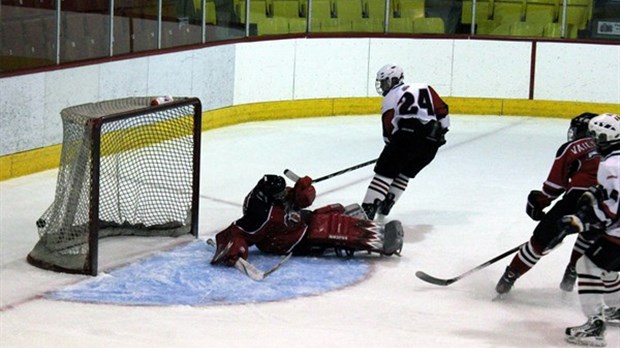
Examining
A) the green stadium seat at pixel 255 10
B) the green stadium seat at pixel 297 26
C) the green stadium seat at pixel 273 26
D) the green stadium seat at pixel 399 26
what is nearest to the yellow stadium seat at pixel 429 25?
the green stadium seat at pixel 399 26

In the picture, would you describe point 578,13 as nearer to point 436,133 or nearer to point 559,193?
point 436,133

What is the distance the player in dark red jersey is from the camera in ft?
18.8

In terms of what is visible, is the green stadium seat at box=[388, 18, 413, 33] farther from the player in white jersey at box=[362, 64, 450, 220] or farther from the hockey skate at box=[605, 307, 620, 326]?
the hockey skate at box=[605, 307, 620, 326]

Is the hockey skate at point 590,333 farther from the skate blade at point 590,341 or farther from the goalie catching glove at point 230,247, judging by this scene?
the goalie catching glove at point 230,247

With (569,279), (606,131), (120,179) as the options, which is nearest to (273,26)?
(120,179)

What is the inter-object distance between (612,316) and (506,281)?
549mm

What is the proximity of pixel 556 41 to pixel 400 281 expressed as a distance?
18.5 feet

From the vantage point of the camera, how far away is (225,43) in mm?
10461

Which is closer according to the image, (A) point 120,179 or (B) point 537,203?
(B) point 537,203

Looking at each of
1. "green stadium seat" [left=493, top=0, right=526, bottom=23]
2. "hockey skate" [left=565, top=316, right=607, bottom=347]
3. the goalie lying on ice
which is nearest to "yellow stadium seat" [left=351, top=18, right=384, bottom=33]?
"green stadium seat" [left=493, top=0, right=526, bottom=23]

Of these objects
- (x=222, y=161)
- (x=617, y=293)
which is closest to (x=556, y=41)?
(x=222, y=161)

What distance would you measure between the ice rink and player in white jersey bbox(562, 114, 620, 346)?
0.54 feet

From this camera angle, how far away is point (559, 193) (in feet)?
19.1

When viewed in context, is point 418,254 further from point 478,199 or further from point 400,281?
point 478,199
